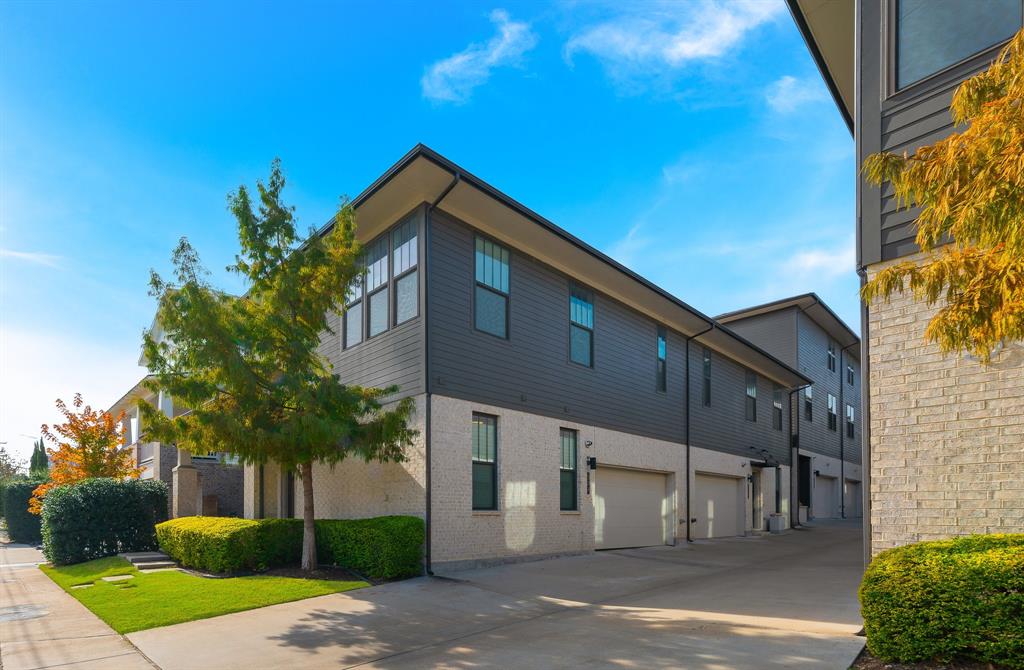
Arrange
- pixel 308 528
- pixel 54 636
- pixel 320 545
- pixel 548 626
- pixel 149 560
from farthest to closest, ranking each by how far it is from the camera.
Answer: pixel 149 560, pixel 320 545, pixel 308 528, pixel 54 636, pixel 548 626

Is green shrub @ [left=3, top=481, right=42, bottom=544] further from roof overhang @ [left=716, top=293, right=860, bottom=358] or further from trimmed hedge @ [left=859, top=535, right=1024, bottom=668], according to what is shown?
trimmed hedge @ [left=859, top=535, right=1024, bottom=668]

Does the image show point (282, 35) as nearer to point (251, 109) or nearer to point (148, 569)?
point (251, 109)

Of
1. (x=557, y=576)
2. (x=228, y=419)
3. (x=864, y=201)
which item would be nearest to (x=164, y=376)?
(x=228, y=419)

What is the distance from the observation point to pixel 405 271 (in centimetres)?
1327

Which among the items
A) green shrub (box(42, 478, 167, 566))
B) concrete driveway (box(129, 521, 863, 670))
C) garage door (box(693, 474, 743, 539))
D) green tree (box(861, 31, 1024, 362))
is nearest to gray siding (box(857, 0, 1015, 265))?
green tree (box(861, 31, 1024, 362))

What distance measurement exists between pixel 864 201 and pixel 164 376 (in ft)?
32.1

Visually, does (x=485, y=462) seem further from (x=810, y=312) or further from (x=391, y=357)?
(x=810, y=312)

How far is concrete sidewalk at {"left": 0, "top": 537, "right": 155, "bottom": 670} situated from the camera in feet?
23.9

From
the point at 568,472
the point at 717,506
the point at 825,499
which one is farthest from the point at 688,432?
the point at 825,499

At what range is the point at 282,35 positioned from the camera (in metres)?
11.6

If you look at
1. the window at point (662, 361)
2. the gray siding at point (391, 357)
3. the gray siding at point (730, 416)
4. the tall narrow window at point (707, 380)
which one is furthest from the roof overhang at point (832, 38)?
the tall narrow window at point (707, 380)

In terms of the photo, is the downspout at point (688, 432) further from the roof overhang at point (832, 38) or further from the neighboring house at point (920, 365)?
the neighboring house at point (920, 365)

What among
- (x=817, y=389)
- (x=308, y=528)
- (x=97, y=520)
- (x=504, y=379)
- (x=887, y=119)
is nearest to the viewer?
(x=887, y=119)

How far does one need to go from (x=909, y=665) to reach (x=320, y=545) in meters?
9.70
